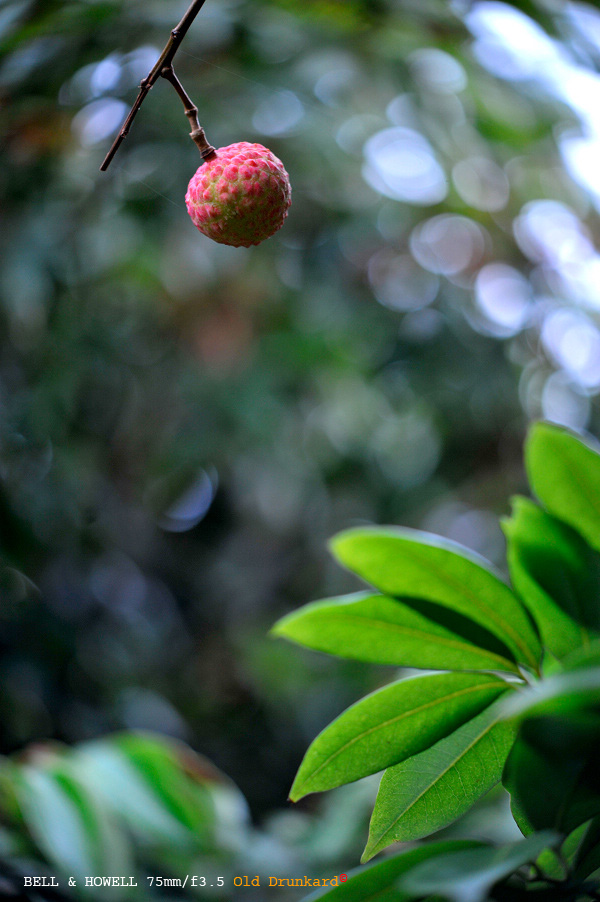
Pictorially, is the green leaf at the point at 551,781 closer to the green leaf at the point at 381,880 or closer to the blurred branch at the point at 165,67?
the green leaf at the point at 381,880

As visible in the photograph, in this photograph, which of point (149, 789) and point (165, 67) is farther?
point (149, 789)

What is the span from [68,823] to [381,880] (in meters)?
0.66

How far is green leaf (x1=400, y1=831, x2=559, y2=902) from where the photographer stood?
0.71 feet

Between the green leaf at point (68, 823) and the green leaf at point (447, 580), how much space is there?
64 cm

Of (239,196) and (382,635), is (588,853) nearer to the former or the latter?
(382,635)

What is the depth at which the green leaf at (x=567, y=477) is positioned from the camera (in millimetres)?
312

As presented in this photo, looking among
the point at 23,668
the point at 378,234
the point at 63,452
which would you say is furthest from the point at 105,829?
the point at 378,234

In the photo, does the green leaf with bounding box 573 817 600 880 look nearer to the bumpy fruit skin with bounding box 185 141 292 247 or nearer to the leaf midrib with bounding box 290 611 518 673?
the leaf midrib with bounding box 290 611 518 673

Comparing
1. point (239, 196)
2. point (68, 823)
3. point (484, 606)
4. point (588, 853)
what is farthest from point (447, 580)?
point (68, 823)

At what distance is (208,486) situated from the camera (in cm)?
320

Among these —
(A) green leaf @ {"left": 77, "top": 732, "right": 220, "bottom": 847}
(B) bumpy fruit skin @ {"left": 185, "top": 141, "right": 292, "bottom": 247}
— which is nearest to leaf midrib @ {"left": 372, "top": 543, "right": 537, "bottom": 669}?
(B) bumpy fruit skin @ {"left": 185, "top": 141, "right": 292, "bottom": 247}

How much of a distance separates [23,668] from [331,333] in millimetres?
1442

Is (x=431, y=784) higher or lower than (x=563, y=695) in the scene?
lower

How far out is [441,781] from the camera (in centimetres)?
35
